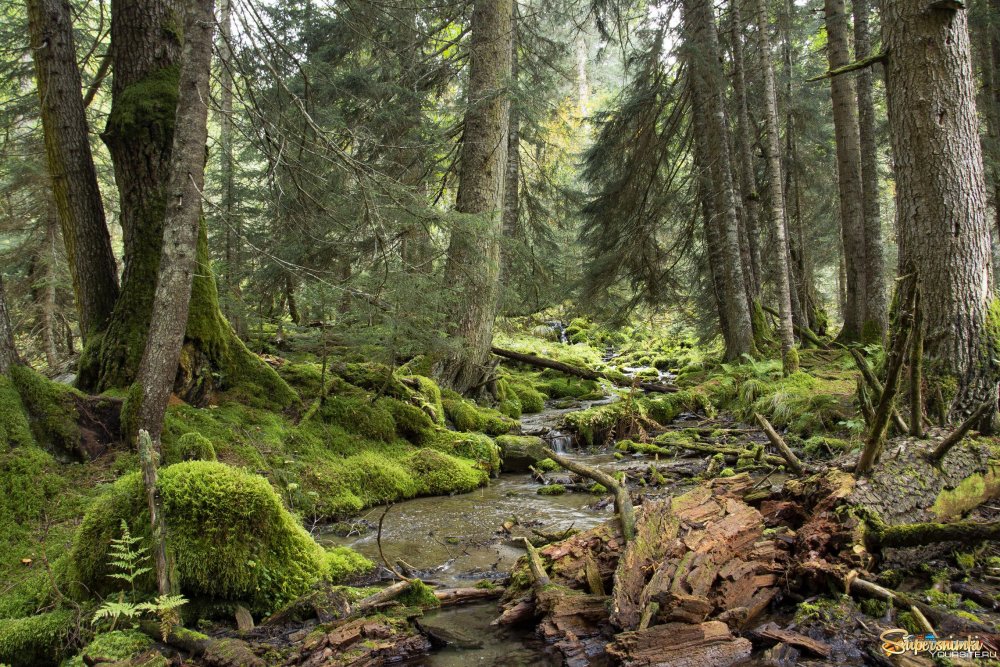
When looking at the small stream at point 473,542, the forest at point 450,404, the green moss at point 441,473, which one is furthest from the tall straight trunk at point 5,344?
the green moss at point 441,473

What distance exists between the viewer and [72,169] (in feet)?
21.0

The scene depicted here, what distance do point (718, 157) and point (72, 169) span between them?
11254 millimetres

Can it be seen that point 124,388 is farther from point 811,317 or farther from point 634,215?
point 811,317

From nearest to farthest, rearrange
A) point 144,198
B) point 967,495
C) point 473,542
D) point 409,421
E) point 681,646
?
point 681,646 → point 967,495 → point 473,542 → point 144,198 → point 409,421

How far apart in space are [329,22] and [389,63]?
2.88 metres

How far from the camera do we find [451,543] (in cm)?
512

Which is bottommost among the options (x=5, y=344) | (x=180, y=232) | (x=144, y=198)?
(x=5, y=344)

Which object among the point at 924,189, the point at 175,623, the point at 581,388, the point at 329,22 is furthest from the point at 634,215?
the point at 175,623

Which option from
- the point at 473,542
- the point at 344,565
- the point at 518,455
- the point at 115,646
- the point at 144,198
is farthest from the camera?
the point at 518,455

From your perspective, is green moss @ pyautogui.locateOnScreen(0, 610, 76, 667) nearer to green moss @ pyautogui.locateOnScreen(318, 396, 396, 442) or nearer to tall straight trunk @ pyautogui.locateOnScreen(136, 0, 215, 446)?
tall straight trunk @ pyautogui.locateOnScreen(136, 0, 215, 446)

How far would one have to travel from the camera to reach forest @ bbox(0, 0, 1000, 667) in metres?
Result: 3.18

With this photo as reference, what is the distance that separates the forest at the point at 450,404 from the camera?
318 centimetres

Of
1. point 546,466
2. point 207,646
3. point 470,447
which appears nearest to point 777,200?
point 546,466

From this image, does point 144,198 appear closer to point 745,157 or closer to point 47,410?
point 47,410
